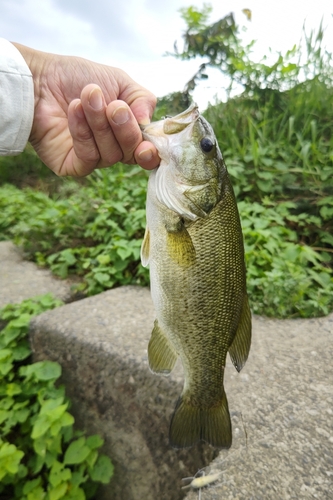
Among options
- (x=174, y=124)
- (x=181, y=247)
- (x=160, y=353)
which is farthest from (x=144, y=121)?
(x=160, y=353)

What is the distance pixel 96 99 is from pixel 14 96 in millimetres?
652

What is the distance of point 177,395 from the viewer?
1704 millimetres

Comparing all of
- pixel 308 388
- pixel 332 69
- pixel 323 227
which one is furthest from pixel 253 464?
pixel 332 69

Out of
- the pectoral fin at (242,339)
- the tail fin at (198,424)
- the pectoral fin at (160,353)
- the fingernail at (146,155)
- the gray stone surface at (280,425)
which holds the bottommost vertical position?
the gray stone surface at (280,425)

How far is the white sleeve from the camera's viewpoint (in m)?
1.54

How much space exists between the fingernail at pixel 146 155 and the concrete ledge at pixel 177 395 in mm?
1072

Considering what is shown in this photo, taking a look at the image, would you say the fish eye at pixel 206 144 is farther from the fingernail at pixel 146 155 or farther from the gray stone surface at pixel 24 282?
the gray stone surface at pixel 24 282

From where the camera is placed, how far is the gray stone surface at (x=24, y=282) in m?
2.88

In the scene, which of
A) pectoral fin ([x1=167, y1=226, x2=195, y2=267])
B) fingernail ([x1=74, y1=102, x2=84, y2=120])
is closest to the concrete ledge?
pectoral fin ([x1=167, y1=226, x2=195, y2=267])

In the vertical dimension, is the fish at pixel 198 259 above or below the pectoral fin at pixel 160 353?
above

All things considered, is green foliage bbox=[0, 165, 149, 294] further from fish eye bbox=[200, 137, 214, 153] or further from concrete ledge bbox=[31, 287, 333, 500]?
fish eye bbox=[200, 137, 214, 153]

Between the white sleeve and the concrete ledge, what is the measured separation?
1.15m

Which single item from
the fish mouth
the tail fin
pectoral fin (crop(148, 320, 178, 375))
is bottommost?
the tail fin

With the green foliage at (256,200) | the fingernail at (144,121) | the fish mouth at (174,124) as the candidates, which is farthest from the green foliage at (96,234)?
the fish mouth at (174,124)
